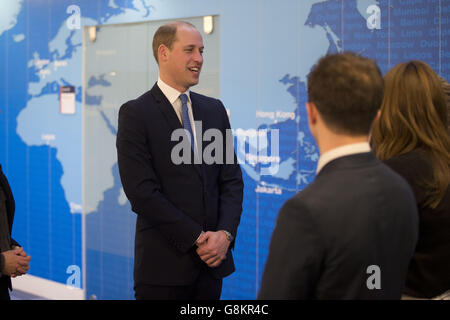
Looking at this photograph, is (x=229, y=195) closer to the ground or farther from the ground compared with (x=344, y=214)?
closer to the ground

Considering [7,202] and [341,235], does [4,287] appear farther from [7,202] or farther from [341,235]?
[341,235]

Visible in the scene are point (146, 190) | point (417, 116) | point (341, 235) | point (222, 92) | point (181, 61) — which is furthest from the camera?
point (222, 92)

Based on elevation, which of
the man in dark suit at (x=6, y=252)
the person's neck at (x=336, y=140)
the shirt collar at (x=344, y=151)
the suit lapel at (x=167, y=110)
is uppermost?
the suit lapel at (x=167, y=110)

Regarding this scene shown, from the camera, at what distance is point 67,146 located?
15.9 ft

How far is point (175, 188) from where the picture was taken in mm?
2441

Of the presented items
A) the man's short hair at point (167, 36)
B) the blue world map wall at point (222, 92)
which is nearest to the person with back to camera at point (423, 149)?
the man's short hair at point (167, 36)

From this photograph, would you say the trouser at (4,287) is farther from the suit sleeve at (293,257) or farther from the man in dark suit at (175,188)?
the suit sleeve at (293,257)

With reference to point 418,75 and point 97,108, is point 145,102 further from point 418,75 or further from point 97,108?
point 97,108

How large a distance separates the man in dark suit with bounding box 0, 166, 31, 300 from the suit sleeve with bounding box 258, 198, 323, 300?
5.44ft

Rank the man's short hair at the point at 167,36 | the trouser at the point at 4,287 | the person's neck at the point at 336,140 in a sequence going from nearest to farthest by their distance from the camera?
1. the person's neck at the point at 336,140
2. the trouser at the point at 4,287
3. the man's short hair at the point at 167,36

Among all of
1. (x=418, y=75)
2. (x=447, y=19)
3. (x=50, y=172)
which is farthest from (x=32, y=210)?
(x=418, y=75)

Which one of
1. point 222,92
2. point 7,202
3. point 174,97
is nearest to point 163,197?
point 174,97

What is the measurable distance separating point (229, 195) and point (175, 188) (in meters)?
0.29

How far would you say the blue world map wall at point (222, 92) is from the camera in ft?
10.4
